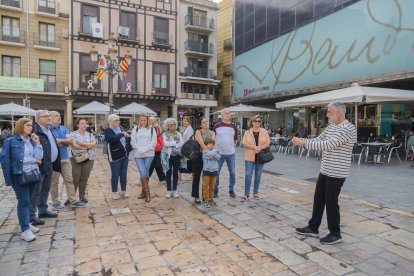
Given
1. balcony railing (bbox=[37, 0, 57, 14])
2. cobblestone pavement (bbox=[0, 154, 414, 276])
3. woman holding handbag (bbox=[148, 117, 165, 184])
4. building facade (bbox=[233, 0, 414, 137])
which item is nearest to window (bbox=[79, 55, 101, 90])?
balcony railing (bbox=[37, 0, 57, 14])

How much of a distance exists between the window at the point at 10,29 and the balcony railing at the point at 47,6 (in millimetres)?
1875

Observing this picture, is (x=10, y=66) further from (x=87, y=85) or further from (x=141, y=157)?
(x=141, y=157)

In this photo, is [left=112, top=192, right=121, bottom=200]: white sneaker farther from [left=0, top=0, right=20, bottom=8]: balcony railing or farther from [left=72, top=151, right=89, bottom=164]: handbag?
[left=0, top=0, right=20, bottom=8]: balcony railing

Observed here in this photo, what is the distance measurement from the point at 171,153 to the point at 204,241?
2.27 meters

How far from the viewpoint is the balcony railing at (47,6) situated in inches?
906

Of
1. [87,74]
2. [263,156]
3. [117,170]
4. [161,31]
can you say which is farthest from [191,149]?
[161,31]

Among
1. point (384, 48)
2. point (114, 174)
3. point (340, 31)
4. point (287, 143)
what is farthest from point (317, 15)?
point (114, 174)

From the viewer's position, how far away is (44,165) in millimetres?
4320

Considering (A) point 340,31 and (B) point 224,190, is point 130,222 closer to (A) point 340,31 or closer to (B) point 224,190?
(B) point 224,190

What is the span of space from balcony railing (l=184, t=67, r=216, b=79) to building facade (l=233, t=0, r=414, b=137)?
24.9ft

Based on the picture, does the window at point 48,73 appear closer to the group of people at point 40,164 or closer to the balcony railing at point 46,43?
the balcony railing at point 46,43

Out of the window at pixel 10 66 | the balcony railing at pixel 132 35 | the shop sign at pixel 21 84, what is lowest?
the shop sign at pixel 21 84

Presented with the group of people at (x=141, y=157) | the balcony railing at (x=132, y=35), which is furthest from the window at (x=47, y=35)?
the group of people at (x=141, y=157)

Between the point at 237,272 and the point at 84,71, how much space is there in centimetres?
2475
